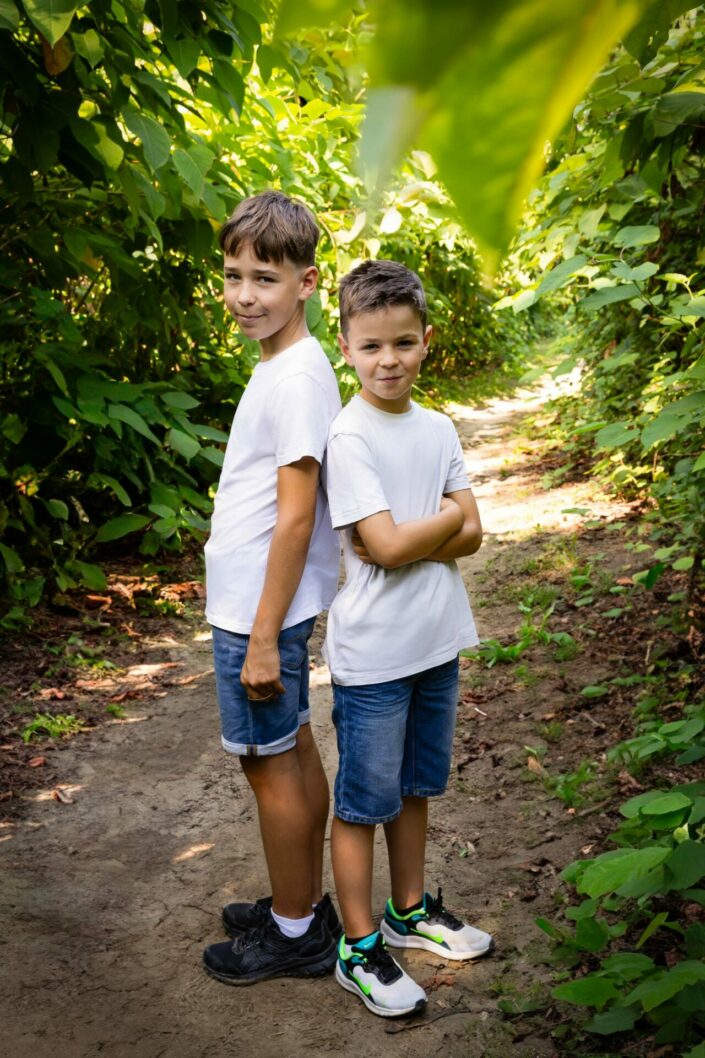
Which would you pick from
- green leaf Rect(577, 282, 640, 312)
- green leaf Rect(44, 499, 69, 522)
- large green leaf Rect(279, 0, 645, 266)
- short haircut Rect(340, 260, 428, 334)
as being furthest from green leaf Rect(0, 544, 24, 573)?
large green leaf Rect(279, 0, 645, 266)

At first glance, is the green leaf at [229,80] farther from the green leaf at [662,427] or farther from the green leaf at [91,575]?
the green leaf at [91,575]

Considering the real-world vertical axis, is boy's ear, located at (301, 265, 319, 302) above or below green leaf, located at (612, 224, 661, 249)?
below

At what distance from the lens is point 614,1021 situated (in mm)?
1895

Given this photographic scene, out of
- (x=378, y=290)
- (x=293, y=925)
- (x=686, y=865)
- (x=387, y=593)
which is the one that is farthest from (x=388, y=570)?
(x=293, y=925)

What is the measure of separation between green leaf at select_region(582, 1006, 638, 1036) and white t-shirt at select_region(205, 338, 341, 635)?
100 centimetres

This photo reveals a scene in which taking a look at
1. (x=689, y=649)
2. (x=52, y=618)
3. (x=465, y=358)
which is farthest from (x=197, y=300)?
(x=465, y=358)

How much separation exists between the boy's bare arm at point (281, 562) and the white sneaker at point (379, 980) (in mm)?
707

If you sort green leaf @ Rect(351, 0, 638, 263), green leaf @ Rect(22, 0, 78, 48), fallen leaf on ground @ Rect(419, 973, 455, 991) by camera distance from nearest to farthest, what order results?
green leaf @ Rect(351, 0, 638, 263)
green leaf @ Rect(22, 0, 78, 48)
fallen leaf on ground @ Rect(419, 973, 455, 991)

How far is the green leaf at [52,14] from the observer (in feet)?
4.06

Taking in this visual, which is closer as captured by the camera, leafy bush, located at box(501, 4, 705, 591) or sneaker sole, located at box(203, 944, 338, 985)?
leafy bush, located at box(501, 4, 705, 591)

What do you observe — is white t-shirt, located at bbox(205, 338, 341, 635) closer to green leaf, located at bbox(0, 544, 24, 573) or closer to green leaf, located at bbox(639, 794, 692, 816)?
green leaf, located at bbox(639, 794, 692, 816)

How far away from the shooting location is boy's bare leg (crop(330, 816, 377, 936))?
2.28m

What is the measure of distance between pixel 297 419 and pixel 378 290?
324mm

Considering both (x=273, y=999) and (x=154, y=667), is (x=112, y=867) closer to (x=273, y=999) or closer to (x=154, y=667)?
(x=273, y=999)
